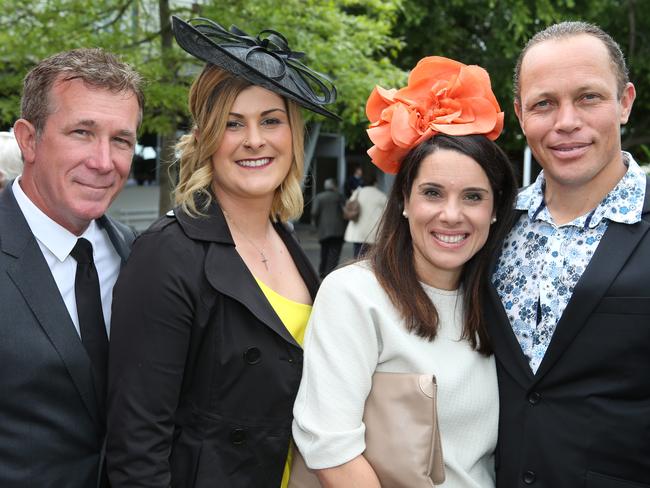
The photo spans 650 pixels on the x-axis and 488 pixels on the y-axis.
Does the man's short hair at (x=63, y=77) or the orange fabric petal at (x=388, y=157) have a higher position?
the man's short hair at (x=63, y=77)

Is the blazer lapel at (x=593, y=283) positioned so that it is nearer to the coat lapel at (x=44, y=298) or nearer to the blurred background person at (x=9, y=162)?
the coat lapel at (x=44, y=298)

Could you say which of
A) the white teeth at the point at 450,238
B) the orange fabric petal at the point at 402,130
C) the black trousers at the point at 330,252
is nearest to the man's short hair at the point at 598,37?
the orange fabric petal at the point at 402,130

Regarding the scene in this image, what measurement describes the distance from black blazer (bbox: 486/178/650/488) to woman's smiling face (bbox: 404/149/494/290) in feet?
1.27

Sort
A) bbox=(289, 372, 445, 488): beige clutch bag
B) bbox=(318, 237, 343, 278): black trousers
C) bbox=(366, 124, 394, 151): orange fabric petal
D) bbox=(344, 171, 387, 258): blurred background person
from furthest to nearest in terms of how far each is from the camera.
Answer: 1. bbox=(318, 237, 343, 278): black trousers
2. bbox=(344, 171, 387, 258): blurred background person
3. bbox=(366, 124, 394, 151): orange fabric petal
4. bbox=(289, 372, 445, 488): beige clutch bag

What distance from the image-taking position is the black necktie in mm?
2250

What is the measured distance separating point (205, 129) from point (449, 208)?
35.1 inches

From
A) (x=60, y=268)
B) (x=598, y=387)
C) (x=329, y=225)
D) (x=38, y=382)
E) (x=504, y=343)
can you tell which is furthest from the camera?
(x=329, y=225)

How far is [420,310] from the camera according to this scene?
233cm

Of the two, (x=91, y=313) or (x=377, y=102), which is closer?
(x=91, y=313)

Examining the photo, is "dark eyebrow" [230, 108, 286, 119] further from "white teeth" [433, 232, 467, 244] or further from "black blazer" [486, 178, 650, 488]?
"black blazer" [486, 178, 650, 488]

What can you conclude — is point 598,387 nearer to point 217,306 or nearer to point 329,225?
point 217,306

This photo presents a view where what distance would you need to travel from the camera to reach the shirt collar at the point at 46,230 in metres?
2.26

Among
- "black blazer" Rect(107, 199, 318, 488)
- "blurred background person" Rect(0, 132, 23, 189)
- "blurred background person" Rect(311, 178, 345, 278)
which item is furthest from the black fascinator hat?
"blurred background person" Rect(311, 178, 345, 278)

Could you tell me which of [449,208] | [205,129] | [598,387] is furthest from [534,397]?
[205,129]
